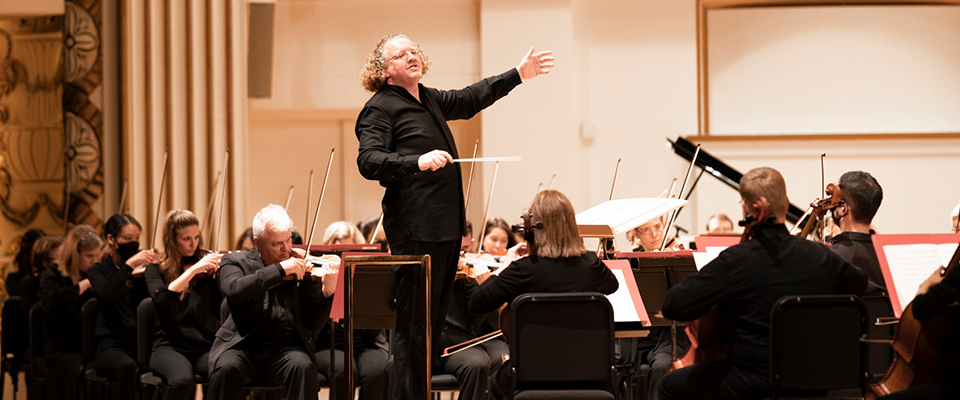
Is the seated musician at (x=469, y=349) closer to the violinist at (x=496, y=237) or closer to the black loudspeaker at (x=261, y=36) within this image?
the violinist at (x=496, y=237)

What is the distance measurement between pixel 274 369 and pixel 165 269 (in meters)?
0.75

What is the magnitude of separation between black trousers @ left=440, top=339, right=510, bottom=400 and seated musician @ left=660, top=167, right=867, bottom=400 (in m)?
1.10

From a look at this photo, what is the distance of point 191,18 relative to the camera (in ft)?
21.0

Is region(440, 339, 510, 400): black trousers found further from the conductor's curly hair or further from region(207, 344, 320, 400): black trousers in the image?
the conductor's curly hair

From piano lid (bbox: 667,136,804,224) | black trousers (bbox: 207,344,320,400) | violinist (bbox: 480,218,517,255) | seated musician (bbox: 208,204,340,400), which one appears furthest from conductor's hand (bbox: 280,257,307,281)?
piano lid (bbox: 667,136,804,224)

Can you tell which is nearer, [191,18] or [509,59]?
[191,18]

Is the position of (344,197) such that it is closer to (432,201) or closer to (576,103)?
(576,103)

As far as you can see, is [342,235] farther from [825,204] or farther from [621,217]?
[825,204]

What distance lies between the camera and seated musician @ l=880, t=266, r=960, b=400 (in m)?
2.36

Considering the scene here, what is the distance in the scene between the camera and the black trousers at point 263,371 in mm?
3268

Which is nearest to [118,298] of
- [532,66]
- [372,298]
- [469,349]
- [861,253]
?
[469,349]

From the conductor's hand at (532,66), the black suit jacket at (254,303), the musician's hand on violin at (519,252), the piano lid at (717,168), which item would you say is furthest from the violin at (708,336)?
the piano lid at (717,168)

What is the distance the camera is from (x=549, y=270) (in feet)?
9.52

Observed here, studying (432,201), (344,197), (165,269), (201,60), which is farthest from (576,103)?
(432,201)
